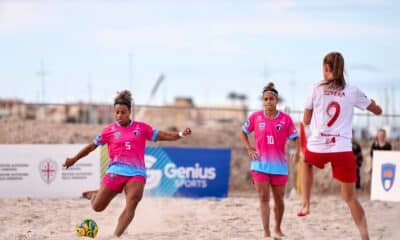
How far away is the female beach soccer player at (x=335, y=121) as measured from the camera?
789 cm

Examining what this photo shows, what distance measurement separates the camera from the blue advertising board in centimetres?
1581

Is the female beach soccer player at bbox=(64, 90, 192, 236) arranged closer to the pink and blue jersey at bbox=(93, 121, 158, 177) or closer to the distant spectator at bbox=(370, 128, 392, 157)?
the pink and blue jersey at bbox=(93, 121, 158, 177)

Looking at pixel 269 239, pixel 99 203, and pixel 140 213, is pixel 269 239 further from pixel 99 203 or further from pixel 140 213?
pixel 140 213

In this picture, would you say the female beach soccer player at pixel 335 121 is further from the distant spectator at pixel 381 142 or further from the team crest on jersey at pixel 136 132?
the distant spectator at pixel 381 142

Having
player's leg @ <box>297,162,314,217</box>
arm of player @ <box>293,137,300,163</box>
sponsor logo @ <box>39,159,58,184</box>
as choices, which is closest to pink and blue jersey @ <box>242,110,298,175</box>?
arm of player @ <box>293,137,300,163</box>

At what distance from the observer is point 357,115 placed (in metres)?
19.0

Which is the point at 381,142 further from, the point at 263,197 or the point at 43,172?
the point at 263,197

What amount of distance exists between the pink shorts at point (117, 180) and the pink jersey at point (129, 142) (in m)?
0.13

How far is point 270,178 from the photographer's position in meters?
9.66

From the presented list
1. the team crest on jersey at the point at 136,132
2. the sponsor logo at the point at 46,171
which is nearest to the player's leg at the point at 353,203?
the team crest on jersey at the point at 136,132

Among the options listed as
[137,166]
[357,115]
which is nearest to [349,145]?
[137,166]

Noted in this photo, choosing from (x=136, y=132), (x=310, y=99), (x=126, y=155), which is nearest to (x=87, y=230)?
(x=126, y=155)

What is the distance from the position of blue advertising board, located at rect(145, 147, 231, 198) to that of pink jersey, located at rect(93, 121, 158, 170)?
6.50m

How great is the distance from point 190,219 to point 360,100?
5.08 meters
